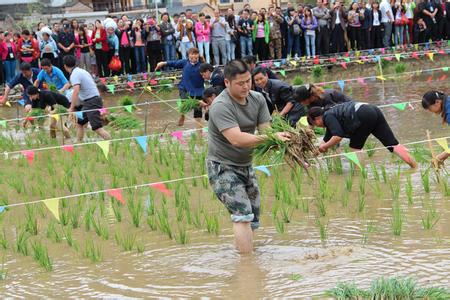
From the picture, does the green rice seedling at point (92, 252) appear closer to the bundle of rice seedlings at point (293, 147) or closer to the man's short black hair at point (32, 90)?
the bundle of rice seedlings at point (293, 147)

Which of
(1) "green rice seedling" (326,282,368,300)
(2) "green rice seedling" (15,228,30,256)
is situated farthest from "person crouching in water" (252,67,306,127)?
(1) "green rice seedling" (326,282,368,300)

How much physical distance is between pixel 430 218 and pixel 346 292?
7.61 ft

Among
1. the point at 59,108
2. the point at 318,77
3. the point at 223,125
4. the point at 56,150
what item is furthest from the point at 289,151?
the point at 318,77

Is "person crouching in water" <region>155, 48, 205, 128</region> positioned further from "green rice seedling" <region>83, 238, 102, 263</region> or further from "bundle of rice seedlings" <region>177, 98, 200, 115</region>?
"green rice seedling" <region>83, 238, 102, 263</region>

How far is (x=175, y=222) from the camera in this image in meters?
7.72

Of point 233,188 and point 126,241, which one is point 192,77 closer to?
point 126,241

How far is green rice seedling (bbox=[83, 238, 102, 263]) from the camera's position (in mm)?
6691

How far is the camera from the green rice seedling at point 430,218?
6859 millimetres

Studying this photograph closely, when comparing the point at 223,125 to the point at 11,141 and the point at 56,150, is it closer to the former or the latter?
the point at 56,150

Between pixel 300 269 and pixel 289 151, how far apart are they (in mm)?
868

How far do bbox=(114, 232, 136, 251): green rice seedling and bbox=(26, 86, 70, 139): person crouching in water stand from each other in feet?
19.1

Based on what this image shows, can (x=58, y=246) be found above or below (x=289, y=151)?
below

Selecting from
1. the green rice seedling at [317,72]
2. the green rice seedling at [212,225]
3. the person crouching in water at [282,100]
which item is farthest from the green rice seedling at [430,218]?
the green rice seedling at [317,72]

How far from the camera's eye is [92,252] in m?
6.70
